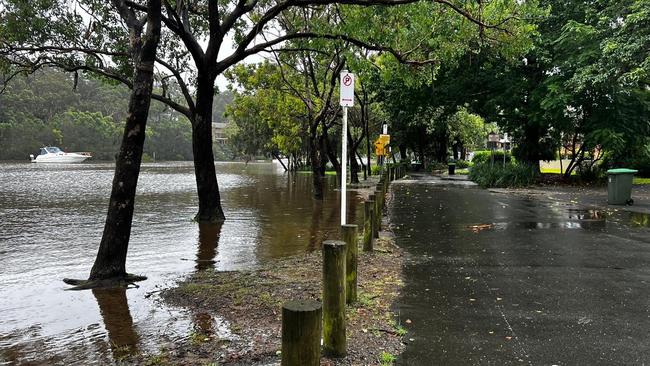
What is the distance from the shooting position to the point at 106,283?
707cm

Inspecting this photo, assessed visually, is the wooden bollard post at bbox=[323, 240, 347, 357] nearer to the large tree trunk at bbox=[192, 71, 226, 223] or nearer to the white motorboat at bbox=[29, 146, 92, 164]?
the large tree trunk at bbox=[192, 71, 226, 223]

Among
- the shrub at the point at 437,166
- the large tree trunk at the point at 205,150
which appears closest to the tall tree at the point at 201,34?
the large tree trunk at the point at 205,150

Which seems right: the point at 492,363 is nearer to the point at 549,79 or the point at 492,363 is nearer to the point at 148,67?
the point at 148,67

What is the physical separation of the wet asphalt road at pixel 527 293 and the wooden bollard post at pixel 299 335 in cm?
125

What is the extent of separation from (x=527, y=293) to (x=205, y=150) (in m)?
9.69

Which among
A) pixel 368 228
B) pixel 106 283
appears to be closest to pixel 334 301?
pixel 368 228

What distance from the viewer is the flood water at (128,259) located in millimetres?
4984

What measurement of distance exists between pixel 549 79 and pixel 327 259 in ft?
59.2

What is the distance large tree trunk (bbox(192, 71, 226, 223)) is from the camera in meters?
12.7

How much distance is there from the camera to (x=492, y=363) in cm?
386

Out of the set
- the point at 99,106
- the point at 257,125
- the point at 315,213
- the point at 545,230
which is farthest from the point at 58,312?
the point at 99,106

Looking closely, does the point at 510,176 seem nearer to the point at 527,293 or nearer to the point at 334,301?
the point at 527,293

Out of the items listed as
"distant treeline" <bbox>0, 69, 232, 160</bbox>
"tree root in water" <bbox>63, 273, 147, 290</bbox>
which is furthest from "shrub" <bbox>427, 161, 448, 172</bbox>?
"tree root in water" <bbox>63, 273, 147, 290</bbox>

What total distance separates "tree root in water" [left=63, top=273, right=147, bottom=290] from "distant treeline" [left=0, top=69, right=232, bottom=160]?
6298 cm
